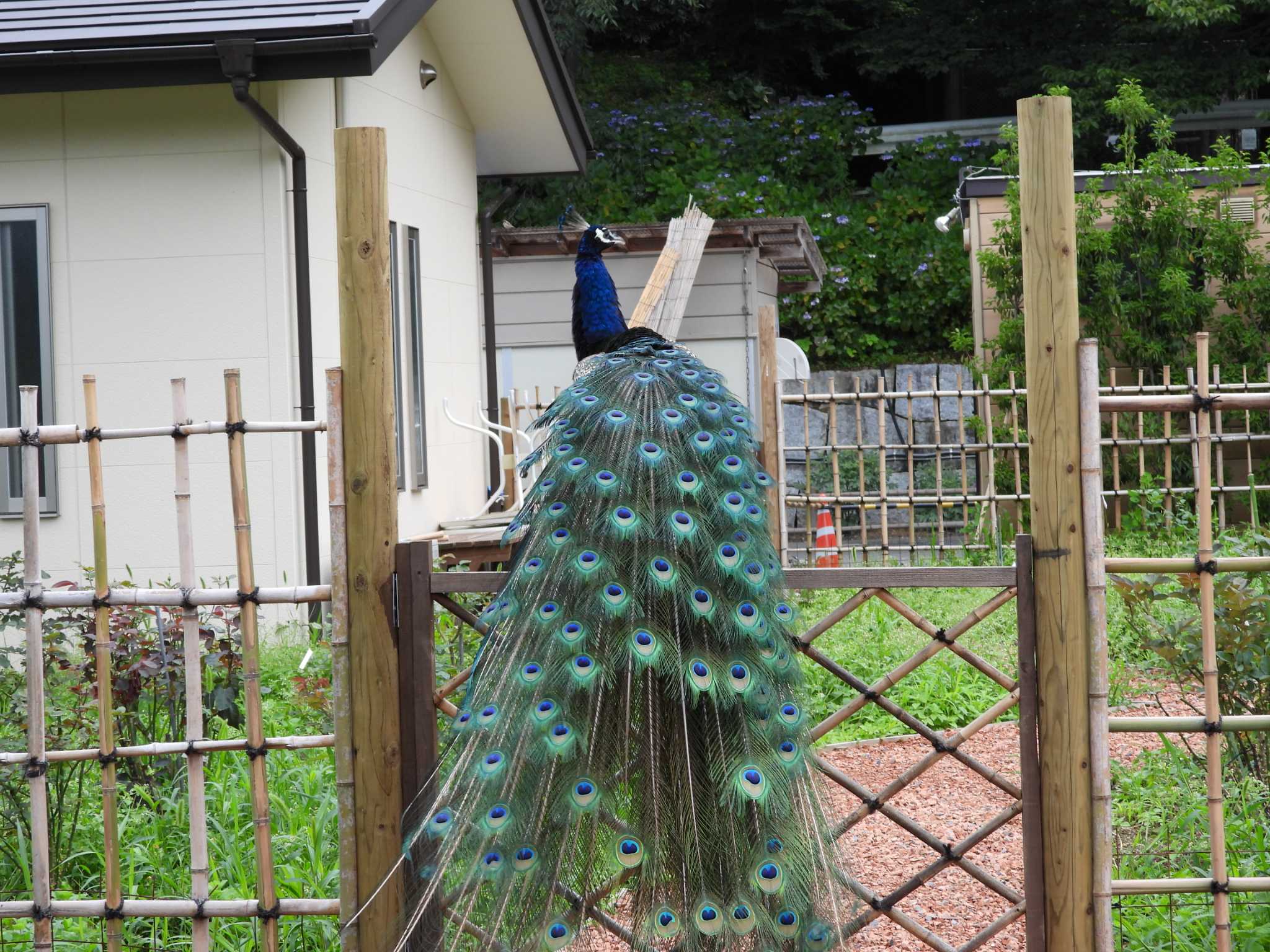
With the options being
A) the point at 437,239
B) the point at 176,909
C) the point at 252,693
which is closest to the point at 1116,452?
the point at 437,239

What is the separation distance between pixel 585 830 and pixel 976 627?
192 inches

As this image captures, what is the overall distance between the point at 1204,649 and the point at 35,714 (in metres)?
2.76

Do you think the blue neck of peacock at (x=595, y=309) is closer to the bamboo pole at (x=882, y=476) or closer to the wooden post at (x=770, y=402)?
the wooden post at (x=770, y=402)

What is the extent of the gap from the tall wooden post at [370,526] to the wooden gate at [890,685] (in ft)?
0.18

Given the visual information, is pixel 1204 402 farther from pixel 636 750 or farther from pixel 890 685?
pixel 636 750

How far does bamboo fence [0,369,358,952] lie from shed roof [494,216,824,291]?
26.1ft

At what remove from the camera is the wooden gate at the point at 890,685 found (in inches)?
115

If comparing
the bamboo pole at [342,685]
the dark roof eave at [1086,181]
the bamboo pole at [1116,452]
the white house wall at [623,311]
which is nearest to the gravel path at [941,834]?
the bamboo pole at [342,685]

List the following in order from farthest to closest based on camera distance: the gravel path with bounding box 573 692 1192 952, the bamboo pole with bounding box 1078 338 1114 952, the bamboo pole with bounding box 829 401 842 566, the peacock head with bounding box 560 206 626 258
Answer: the bamboo pole with bounding box 829 401 842 566 → the peacock head with bounding box 560 206 626 258 → the gravel path with bounding box 573 692 1192 952 → the bamboo pole with bounding box 1078 338 1114 952

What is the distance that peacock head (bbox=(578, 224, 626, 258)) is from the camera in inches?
272

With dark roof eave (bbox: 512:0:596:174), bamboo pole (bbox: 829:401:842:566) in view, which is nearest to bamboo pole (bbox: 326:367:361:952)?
dark roof eave (bbox: 512:0:596:174)

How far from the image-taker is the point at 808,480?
875 centimetres

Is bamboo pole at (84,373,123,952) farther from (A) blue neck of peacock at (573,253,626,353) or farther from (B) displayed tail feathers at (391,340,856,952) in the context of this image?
(A) blue neck of peacock at (573,253,626,353)

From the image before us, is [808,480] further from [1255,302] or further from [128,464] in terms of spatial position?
[1255,302]
